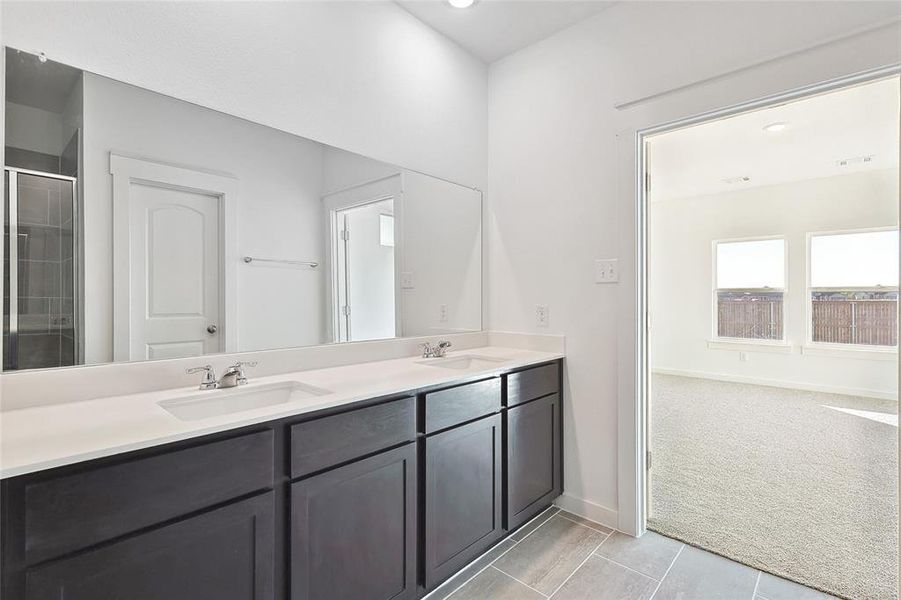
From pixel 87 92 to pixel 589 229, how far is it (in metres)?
2.14

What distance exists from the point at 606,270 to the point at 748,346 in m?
4.70

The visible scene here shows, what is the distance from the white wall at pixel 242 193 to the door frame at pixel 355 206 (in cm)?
5

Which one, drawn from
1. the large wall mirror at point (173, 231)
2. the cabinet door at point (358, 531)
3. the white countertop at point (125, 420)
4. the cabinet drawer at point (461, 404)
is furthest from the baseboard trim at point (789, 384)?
the cabinet door at point (358, 531)

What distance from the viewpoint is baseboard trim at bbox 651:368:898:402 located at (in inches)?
187

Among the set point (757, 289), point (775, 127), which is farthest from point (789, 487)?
point (757, 289)

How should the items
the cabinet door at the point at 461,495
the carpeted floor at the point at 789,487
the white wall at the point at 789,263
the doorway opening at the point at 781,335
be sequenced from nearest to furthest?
the cabinet door at the point at 461,495, the carpeted floor at the point at 789,487, the doorway opening at the point at 781,335, the white wall at the point at 789,263

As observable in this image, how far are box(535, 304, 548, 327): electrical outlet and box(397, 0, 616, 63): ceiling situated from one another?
157cm

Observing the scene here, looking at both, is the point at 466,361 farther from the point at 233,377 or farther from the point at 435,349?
the point at 233,377

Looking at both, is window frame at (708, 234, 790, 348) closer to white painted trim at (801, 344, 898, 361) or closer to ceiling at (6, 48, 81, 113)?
white painted trim at (801, 344, 898, 361)

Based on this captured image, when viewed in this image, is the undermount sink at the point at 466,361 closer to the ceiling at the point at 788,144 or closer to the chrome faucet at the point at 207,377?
the chrome faucet at the point at 207,377

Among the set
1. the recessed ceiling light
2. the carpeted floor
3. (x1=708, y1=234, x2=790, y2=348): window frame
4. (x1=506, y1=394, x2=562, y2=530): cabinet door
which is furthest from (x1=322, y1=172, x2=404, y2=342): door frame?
(x1=708, y1=234, x2=790, y2=348): window frame

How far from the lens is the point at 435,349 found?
2297 mm

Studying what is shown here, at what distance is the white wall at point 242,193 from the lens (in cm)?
135

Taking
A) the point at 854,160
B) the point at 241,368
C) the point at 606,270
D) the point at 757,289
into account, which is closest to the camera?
the point at 241,368
